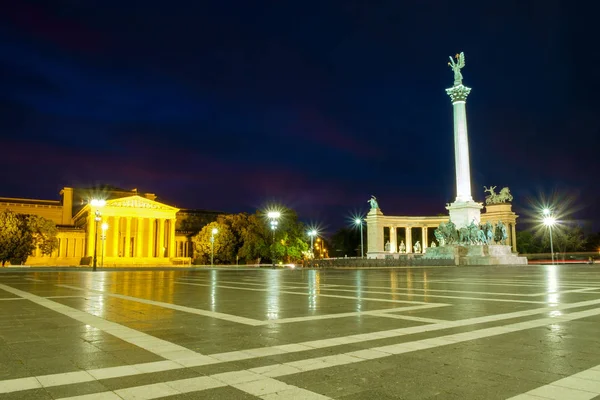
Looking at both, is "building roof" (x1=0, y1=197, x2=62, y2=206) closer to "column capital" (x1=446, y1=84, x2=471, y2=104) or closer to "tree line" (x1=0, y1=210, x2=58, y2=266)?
"tree line" (x1=0, y1=210, x2=58, y2=266)

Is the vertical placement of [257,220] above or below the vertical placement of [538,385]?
above

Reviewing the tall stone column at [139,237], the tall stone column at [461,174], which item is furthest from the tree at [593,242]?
the tall stone column at [139,237]

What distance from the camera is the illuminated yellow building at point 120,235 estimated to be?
91.7 m

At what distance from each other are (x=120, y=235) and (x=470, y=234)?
72151 millimetres

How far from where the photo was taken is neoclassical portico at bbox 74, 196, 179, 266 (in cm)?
9264

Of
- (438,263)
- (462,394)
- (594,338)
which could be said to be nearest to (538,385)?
(462,394)

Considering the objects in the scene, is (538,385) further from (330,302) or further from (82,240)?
(82,240)

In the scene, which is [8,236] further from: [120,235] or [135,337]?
[135,337]

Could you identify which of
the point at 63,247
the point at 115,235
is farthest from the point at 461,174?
the point at 63,247

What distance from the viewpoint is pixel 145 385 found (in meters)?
5.63

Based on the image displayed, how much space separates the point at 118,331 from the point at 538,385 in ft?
24.6

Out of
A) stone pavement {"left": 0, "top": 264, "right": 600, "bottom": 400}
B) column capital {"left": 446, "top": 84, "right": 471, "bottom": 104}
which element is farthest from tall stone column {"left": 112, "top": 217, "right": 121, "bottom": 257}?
stone pavement {"left": 0, "top": 264, "right": 600, "bottom": 400}

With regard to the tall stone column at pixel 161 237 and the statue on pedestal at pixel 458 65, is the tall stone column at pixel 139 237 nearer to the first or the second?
the tall stone column at pixel 161 237

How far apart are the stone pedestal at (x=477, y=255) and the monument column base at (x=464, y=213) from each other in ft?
12.4
